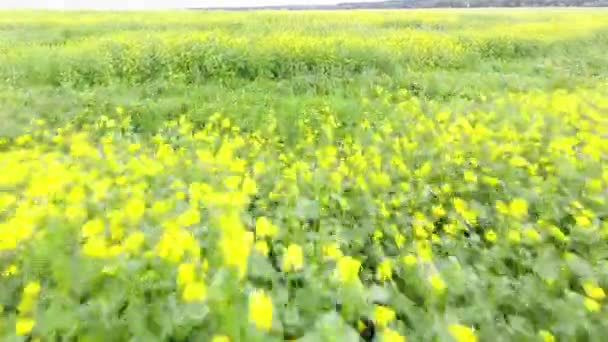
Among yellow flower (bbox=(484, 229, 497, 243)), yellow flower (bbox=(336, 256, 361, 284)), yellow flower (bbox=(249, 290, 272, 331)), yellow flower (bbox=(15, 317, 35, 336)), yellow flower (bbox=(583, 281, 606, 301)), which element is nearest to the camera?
yellow flower (bbox=(249, 290, 272, 331))

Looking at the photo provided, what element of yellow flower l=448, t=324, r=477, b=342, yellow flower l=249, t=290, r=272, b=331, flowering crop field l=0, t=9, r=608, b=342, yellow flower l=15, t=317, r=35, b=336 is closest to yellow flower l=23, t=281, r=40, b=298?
flowering crop field l=0, t=9, r=608, b=342

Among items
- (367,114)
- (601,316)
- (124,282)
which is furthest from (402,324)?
(367,114)

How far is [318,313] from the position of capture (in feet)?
5.68

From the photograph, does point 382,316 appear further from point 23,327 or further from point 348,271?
point 23,327

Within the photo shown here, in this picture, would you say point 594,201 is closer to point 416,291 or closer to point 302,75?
point 416,291

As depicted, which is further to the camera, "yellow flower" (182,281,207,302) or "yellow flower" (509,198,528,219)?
"yellow flower" (509,198,528,219)

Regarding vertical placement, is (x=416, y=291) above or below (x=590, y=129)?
below

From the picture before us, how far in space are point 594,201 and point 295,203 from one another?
1.82 metres

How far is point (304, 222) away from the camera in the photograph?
265 cm

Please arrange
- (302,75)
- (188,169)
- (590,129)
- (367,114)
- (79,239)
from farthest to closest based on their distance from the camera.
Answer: (302,75)
(367,114)
(590,129)
(188,169)
(79,239)

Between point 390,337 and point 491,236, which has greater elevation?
point 390,337

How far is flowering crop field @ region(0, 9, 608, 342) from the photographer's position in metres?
1.63

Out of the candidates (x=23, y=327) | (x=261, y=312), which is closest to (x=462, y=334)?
(x=261, y=312)

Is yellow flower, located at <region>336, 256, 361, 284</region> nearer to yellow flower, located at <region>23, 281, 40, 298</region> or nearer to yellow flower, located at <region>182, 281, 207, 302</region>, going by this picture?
yellow flower, located at <region>182, 281, 207, 302</region>
